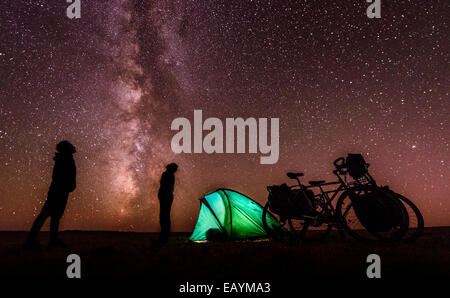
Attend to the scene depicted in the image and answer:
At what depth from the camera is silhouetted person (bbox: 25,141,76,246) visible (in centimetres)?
524

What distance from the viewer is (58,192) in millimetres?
5316

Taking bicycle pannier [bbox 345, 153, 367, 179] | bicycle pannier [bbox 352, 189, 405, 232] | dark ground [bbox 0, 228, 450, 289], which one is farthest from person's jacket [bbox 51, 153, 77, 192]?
bicycle pannier [bbox 352, 189, 405, 232]

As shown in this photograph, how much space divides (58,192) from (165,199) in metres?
2.19

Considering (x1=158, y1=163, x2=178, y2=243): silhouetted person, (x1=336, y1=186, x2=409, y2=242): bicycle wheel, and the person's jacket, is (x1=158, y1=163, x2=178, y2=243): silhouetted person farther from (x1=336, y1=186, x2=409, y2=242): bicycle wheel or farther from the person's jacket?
(x1=336, y1=186, x2=409, y2=242): bicycle wheel

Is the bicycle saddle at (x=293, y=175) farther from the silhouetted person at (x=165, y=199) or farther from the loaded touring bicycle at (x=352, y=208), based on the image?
the silhouetted person at (x=165, y=199)

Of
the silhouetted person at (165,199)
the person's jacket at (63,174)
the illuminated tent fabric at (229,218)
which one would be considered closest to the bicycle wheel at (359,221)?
the illuminated tent fabric at (229,218)

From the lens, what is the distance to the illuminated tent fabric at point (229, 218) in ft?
22.1

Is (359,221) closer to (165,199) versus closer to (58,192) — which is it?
(165,199)

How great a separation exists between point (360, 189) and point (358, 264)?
5.30ft

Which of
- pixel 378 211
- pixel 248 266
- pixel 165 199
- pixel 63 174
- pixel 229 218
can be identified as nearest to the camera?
pixel 248 266

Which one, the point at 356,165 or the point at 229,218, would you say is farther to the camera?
the point at 229,218

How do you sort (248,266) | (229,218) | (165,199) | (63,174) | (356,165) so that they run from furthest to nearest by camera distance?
(229,218), (165,199), (63,174), (356,165), (248,266)

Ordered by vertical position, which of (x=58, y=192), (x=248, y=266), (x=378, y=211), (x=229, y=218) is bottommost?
(x=229, y=218)

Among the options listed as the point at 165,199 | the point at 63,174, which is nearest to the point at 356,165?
the point at 165,199
